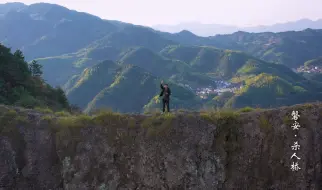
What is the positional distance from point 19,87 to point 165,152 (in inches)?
677

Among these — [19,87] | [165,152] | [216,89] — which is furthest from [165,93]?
[216,89]

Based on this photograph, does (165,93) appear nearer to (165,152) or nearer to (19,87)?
(165,152)

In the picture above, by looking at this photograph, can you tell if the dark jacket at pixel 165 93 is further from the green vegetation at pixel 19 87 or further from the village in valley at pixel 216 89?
the village in valley at pixel 216 89

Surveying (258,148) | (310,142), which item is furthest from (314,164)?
(258,148)

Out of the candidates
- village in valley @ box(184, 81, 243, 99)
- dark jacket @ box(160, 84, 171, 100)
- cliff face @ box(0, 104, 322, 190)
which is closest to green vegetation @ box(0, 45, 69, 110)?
cliff face @ box(0, 104, 322, 190)

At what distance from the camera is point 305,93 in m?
139

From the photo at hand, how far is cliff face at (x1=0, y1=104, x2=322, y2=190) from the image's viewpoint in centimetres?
1241

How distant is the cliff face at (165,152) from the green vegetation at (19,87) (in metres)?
7.81

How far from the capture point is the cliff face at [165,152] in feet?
40.7

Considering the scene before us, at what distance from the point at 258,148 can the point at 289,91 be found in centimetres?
13723

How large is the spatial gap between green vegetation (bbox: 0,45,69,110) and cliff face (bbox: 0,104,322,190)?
7.81 meters

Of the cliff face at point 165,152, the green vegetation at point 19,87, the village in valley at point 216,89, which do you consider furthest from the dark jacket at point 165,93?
the village in valley at point 216,89

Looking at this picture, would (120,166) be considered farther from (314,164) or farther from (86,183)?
(314,164)

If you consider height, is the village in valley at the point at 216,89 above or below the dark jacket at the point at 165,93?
below
